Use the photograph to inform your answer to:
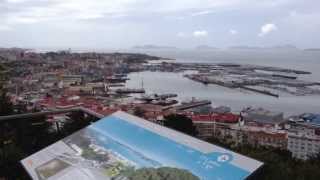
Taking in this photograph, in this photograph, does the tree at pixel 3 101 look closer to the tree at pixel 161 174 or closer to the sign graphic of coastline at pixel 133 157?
the sign graphic of coastline at pixel 133 157

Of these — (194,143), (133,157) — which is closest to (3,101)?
(133,157)

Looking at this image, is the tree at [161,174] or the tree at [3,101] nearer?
the tree at [161,174]

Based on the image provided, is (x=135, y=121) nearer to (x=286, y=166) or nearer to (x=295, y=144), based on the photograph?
(x=286, y=166)

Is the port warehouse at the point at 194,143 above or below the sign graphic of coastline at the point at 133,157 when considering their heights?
above

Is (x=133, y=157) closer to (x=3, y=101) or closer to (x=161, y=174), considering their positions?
(x=161, y=174)

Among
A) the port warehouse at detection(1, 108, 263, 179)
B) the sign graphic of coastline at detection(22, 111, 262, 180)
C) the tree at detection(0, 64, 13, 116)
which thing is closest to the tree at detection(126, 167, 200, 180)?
the sign graphic of coastline at detection(22, 111, 262, 180)

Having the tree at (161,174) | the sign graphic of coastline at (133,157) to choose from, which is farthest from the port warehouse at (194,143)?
the tree at (161,174)

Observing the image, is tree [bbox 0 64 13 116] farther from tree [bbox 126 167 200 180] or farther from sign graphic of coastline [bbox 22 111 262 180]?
tree [bbox 126 167 200 180]

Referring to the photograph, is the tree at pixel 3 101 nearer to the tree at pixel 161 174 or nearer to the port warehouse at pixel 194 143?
the port warehouse at pixel 194 143
